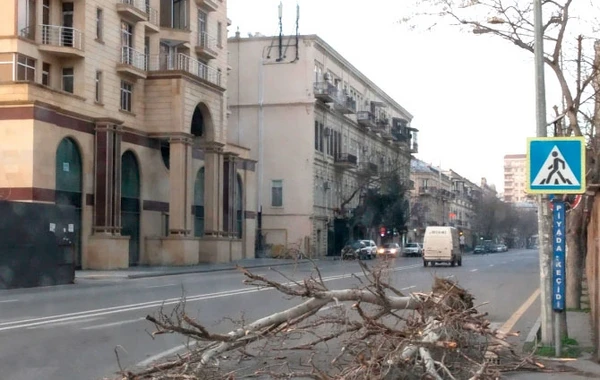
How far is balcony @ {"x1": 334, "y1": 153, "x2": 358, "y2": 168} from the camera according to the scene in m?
73.9

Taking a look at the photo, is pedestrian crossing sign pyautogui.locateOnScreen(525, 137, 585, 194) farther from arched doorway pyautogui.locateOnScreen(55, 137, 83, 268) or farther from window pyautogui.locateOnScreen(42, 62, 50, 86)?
window pyautogui.locateOnScreen(42, 62, 50, 86)

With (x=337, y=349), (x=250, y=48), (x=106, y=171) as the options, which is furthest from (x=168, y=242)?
(x=337, y=349)

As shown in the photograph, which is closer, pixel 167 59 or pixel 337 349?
pixel 337 349

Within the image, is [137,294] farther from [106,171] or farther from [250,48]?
[250,48]

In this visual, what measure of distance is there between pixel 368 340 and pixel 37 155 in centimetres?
2901

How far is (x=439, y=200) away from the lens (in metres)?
103

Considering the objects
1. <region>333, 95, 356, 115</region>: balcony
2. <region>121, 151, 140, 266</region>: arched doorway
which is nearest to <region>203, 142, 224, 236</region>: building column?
<region>121, 151, 140, 266</region>: arched doorway

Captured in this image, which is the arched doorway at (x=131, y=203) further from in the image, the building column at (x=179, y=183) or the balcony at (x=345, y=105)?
the balcony at (x=345, y=105)

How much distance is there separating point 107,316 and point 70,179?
872 inches

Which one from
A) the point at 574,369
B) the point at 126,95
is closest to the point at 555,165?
the point at 574,369

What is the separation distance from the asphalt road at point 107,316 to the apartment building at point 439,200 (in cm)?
6334

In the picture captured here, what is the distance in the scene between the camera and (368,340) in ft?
30.8

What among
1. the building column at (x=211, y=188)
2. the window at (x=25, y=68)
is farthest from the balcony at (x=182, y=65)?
the window at (x=25, y=68)

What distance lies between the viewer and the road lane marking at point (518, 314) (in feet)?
53.9
